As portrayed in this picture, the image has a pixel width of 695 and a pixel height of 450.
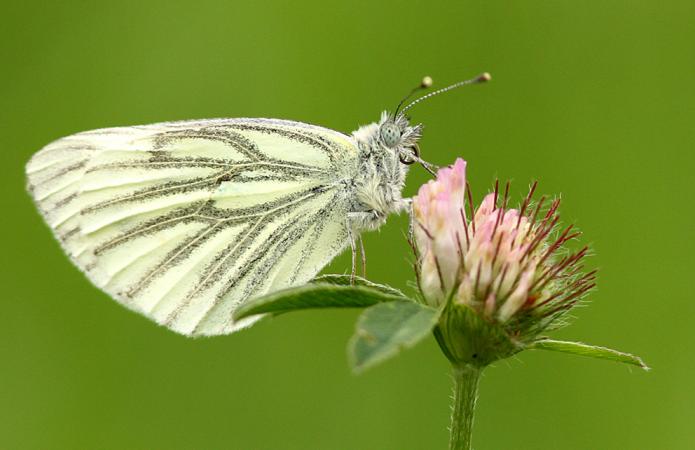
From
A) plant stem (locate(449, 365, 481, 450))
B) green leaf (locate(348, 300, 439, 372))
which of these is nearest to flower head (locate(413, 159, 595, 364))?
plant stem (locate(449, 365, 481, 450))

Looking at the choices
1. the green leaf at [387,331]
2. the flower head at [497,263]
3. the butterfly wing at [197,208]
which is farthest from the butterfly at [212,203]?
the green leaf at [387,331]

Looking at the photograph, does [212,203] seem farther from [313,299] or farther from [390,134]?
[313,299]

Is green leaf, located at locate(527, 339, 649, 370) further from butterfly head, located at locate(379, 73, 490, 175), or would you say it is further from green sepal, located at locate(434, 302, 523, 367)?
butterfly head, located at locate(379, 73, 490, 175)

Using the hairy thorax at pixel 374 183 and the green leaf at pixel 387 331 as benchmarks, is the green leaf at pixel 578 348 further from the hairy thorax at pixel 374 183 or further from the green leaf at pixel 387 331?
the hairy thorax at pixel 374 183

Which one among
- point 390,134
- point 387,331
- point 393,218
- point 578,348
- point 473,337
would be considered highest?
point 393,218

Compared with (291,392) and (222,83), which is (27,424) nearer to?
(291,392)

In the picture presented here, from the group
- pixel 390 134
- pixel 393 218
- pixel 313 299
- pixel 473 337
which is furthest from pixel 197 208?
pixel 393 218

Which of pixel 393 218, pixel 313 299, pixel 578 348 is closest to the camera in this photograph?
pixel 313 299
